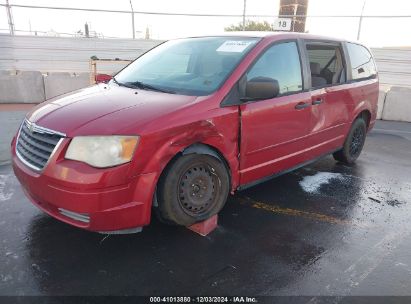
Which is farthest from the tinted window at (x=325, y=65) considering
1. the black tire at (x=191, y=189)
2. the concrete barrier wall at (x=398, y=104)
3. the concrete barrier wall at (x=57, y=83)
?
the concrete barrier wall at (x=57, y=83)

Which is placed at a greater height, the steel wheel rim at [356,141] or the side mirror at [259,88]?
the side mirror at [259,88]

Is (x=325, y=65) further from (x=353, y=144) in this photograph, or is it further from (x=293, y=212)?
(x=293, y=212)

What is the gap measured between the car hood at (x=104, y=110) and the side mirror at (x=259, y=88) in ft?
1.70

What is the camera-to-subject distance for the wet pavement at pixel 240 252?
265 cm

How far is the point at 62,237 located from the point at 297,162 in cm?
259

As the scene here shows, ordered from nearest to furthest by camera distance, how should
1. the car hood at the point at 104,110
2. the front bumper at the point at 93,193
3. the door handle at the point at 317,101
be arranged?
the front bumper at the point at 93,193 < the car hood at the point at 104,110 < the door handle at the point at 317,101

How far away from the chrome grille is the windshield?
1061mm

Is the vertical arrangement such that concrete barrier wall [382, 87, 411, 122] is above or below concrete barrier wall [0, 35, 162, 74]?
below

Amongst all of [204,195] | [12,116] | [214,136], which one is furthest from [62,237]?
[12,116]

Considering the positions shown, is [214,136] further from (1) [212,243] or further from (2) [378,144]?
(2) [378,144]

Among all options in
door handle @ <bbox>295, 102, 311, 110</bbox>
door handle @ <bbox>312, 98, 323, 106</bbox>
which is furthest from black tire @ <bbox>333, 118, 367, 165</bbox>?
door handle @ <bbox>295, 102, 311, 110</bbox>

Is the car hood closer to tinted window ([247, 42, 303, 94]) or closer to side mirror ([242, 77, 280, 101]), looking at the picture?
side mirror ([242, 77, 280, 101])

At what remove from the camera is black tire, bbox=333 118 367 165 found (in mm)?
5266

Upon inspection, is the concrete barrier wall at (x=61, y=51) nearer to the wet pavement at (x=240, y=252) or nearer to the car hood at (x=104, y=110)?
the wet pavement at (x=240, y=252)
